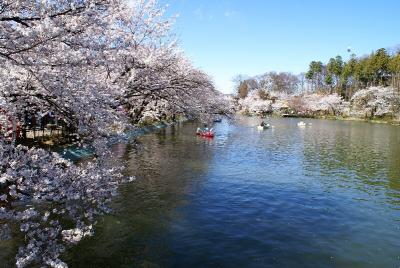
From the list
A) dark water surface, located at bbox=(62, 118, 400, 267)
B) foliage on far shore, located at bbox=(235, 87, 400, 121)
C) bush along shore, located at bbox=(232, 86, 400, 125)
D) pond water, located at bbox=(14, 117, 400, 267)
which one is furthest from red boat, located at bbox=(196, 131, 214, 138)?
foliage on far shore, located at bbox=(235, 87, 400, 121)

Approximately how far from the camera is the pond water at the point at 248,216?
11750 millimetres

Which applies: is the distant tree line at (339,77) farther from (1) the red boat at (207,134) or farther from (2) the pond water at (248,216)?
(2) the pond water at (248,216)

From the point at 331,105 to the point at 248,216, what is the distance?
100 m

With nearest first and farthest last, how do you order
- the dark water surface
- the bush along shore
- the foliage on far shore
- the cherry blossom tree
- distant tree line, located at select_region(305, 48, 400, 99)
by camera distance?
the cherry blossom tree
the dark water surface
the bush along shore
the foliage on far shore
distant tree line, located at select_region(305, 48, 400, 99)

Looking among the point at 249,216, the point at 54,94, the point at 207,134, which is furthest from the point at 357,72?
the point at 54,94

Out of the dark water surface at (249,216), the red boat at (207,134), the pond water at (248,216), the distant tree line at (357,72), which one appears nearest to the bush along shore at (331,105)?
the distant tree line at (357,72)

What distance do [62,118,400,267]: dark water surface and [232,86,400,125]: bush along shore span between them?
2419 inches

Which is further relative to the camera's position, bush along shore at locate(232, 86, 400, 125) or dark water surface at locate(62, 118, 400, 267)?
bush along shore at locate(232, 86, 400, 125)

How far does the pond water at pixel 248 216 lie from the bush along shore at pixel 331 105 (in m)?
60.9

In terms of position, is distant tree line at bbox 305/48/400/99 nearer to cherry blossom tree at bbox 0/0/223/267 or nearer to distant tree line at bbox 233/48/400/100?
distant tree line at bbox 233/48/400/100

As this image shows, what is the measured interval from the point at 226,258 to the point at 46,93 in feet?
23.2

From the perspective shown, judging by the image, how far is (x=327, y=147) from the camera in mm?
39281

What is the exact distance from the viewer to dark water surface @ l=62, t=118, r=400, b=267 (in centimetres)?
1175

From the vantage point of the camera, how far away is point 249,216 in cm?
1569
